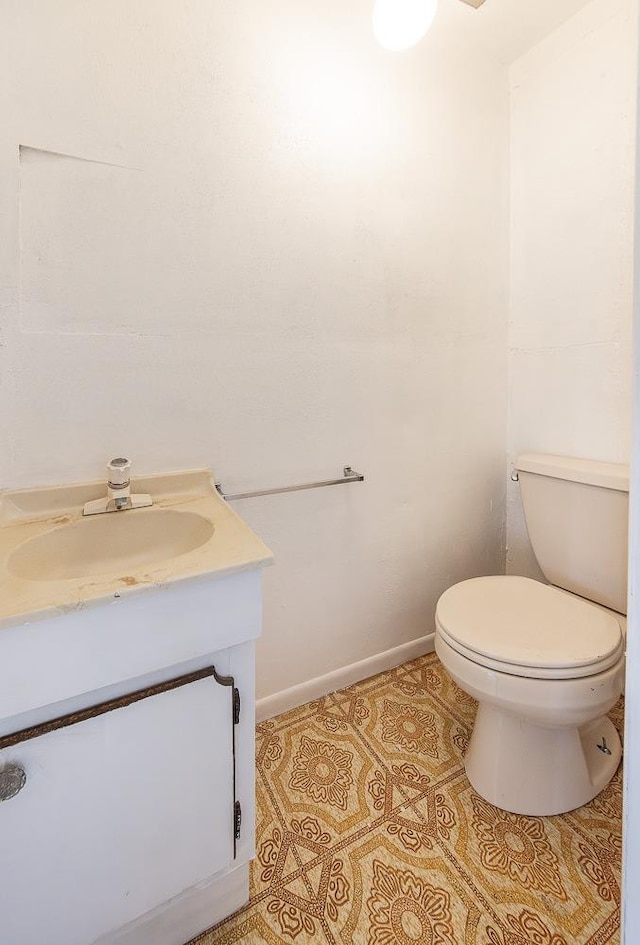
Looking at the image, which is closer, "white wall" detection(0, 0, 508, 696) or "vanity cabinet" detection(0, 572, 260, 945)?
"vanity cabinet" detection(0, 572, 260, 945)

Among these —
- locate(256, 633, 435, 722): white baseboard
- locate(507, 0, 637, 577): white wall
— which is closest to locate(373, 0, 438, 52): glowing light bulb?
locate(507, 0, 637, 577): white wall

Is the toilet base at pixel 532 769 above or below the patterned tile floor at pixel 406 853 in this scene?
above

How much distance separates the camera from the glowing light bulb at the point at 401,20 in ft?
A: 3.69

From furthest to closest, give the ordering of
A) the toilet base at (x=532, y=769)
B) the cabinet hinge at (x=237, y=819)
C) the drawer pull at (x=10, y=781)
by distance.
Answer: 1. the toilet base at (x=532, y=769)
2. the cabinet hinge at (x=237, y=819)
3. the drawer pull at (x=10, y=781)

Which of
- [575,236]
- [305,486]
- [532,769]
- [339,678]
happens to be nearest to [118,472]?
[305,486]

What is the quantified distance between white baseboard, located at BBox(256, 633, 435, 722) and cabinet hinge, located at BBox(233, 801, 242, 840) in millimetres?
538

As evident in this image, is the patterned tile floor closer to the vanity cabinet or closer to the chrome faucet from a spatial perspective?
the vanity cabinet

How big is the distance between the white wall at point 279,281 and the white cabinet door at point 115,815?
58cm

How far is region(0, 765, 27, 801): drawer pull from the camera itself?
0.62 meters

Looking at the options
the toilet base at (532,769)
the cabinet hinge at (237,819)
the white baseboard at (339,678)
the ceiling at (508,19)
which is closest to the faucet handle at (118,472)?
the cabinet hinge at (237,819)

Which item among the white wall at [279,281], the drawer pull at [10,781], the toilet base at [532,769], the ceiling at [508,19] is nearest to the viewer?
the drawer pull at [10,781]

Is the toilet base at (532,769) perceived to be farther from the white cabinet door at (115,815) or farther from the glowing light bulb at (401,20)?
the glowing light bulb at (401,20)

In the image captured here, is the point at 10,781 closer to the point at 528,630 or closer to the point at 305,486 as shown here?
the point at 305,486

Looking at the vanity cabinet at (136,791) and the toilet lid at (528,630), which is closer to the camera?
the vanity cabinet at (136,791)
